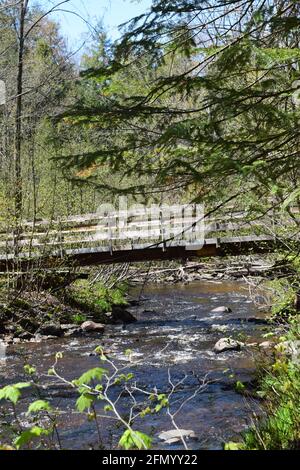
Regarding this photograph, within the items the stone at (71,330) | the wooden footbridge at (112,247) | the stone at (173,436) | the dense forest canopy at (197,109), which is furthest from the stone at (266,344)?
the dense forest canopy at (197,109)

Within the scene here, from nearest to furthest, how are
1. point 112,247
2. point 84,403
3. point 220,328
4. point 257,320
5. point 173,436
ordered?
1. point 84,403
2. point 173,436
3. point 220,328
4. point 257,320
5. point 112,247

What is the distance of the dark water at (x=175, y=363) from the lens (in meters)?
5.67

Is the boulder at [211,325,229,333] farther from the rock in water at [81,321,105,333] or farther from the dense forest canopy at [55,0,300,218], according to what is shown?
the dense forest canopy at [55,0,300,218]

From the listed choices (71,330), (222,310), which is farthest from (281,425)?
(222,310)

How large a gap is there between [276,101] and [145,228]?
8.87m

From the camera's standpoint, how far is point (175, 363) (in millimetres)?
8609

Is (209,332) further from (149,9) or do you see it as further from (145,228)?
(149,9)

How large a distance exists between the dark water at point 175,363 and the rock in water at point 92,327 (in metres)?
0.26

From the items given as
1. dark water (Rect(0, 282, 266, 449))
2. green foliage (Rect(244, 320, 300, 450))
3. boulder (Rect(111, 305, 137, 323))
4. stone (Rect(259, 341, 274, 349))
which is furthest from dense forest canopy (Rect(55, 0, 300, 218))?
boulder (Rect(111, 305, 137, 323))

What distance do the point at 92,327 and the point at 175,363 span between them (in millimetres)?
3502

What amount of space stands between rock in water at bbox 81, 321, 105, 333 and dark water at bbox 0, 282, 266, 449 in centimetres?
26

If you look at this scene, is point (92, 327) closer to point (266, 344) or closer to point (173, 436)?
point (266, 344)

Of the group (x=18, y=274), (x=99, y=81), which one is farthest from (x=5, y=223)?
(x=99, y=81)
